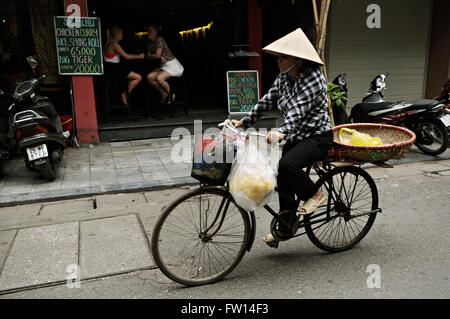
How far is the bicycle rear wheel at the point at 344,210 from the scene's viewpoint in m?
3.75

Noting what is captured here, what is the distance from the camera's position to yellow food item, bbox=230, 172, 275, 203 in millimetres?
3051

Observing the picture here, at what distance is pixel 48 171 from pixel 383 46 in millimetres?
8053

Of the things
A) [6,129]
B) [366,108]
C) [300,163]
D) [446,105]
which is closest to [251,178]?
[300,163]

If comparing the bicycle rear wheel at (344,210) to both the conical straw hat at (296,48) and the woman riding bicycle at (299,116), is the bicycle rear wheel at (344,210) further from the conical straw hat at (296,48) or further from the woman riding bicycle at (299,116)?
the conical straw hat at (296,48)

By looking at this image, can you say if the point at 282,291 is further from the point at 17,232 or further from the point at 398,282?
the point at 17,232

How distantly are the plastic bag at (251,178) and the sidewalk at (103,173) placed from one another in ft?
9.38

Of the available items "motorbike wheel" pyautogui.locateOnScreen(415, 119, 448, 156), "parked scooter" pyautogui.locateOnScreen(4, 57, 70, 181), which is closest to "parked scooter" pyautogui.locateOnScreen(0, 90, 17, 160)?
"parked scooter" pyautogui.locateOnScreen(4, 57, 70, 181)

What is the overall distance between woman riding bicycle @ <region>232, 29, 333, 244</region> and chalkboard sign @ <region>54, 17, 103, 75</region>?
4.98m

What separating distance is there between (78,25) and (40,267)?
5113mm

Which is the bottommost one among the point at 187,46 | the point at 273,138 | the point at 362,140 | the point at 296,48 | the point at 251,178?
the point at 251,178

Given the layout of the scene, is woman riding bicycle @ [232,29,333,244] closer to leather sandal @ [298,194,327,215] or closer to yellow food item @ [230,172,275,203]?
leather sandal @ [298,194,327,215]

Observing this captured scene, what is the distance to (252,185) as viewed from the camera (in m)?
3.05

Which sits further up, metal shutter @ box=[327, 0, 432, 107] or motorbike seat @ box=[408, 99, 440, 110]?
metal shutter @ box=[327, 0, 432, 107]

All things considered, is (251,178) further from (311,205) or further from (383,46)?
(383,46)
